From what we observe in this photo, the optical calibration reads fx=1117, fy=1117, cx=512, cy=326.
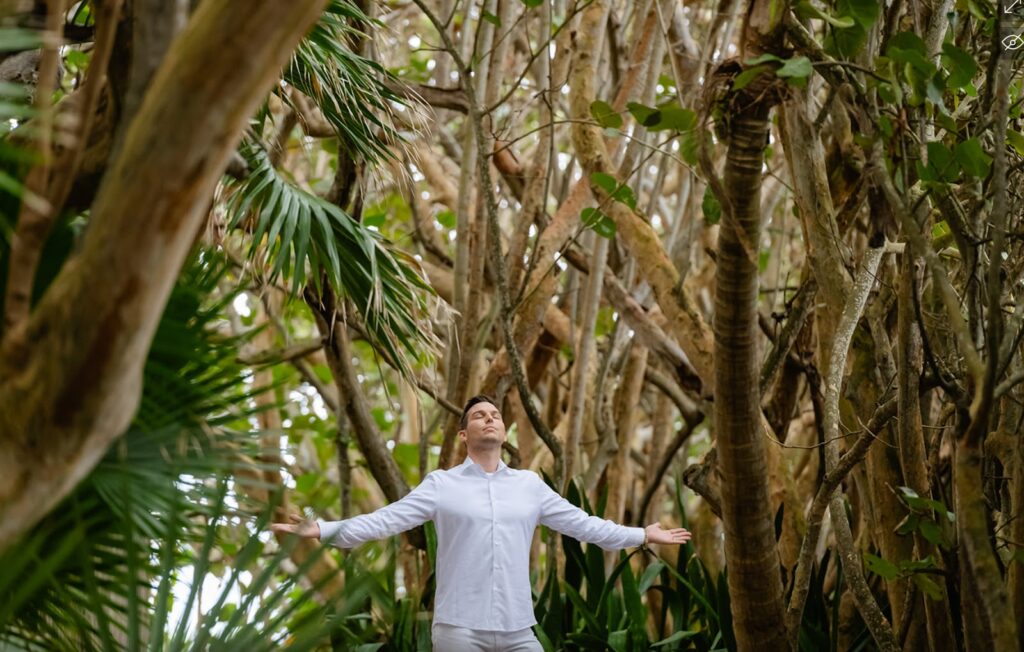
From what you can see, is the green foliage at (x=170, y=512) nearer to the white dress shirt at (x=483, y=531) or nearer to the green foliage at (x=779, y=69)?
the white dress shirt at (x=483, y=531)

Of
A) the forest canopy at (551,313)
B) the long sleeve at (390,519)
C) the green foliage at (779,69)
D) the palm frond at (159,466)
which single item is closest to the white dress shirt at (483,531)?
the long sleeve at (390,519)

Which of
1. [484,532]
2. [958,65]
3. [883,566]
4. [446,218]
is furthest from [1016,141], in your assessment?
[446,218]

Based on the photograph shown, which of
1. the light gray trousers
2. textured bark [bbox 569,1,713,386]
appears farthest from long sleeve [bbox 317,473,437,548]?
textured bark [bbox 569,1,713,386]

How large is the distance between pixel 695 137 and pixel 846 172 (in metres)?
1.43

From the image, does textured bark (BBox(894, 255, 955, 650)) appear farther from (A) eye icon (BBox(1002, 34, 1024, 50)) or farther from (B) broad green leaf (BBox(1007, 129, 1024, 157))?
(A) eye icon (BBox(1002, 34, 1024, 50))

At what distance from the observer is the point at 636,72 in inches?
191

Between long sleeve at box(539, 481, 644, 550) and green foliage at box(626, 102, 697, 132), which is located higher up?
green foliage at box(626, 102, 697, 132)

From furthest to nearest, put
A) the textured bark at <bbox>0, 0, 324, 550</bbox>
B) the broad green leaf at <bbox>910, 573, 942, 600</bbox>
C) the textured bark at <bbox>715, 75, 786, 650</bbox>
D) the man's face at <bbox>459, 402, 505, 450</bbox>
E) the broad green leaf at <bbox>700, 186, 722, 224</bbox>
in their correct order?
1. the man's face at <bbox>459, 402, 505, 450</bbox>
2. the broad green leaf at <bbox>910, 573, 942, 600</bbox>
3. the broad green leaf at <bbox>700, 186, 722, 224</bbox>
4. the textured bark at <bbox>715, 75, 786, 650</bbox>
5. the textured bark at <bbox>0, 0, 324, 550</bbox>

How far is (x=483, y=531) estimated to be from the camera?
3273mm

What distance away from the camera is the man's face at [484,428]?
338 centimetres

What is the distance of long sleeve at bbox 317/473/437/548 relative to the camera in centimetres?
313

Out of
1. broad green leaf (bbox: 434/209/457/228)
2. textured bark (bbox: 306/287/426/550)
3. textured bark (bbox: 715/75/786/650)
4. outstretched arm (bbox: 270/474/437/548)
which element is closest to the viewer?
textured bark (bbox: 715/75/786/650)

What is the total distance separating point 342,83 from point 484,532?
142 cm

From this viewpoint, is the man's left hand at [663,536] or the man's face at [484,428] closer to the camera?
the man's left hand at [663,536]
